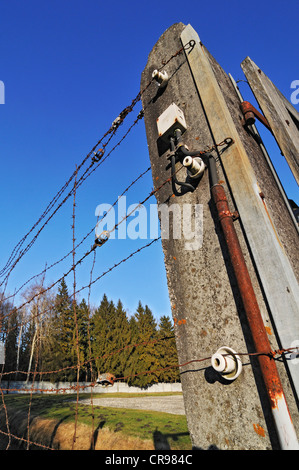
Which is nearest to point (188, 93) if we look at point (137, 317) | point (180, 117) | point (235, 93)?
point (180, 117)

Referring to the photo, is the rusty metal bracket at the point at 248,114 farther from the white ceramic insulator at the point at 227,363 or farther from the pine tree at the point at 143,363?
the pine tree at the point at 143,363

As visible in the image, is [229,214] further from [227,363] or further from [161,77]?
[161,77]

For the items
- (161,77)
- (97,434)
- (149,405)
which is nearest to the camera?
(161,77)

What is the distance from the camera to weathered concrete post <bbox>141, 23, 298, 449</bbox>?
1471 millimetres

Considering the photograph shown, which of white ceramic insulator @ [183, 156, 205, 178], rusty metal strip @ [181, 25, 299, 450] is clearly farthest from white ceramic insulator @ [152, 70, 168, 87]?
white ceramic insulator @ [183, 156, 205, 178]

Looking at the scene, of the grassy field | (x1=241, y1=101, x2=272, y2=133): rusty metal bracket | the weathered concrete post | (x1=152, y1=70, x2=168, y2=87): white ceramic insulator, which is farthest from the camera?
the grassy field

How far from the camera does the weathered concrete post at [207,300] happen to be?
1471 millimetres

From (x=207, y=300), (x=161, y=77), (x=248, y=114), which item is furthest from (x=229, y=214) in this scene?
(x=161, y=77)

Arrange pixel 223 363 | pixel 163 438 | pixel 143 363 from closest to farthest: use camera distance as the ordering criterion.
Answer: pixel 223 363
pixel 163 438
pixel 143 363

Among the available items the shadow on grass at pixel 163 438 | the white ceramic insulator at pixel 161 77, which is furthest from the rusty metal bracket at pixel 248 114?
the shadow on grass at pixel 163 438

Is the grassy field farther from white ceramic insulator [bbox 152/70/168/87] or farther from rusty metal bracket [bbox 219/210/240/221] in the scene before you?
white ceramic insulator [bbox 152/70/168/87]

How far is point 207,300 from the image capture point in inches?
72.8

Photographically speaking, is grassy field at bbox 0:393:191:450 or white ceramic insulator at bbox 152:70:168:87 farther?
grassy field at bbox 0:393:191:450

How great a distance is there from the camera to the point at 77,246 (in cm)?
333
